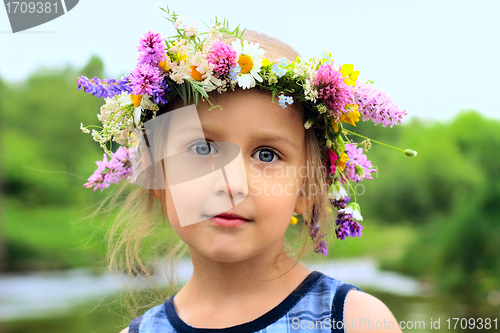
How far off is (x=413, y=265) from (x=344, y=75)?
36.8ft

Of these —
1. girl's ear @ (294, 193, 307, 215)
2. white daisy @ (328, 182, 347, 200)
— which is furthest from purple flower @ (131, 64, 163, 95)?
white daisy @ (328, 182, 347, 200)

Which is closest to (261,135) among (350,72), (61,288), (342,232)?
(350,72)

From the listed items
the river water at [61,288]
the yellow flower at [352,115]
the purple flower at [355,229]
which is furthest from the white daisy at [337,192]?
the river water at [61,288]

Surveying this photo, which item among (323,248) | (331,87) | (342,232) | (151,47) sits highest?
(151,47)

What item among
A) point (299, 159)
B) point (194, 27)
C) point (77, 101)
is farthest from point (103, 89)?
point (77, 101)

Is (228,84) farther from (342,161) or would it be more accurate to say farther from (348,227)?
(348,227)

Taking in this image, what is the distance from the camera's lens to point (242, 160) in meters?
1.18

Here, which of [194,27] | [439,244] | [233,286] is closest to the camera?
[194,27]

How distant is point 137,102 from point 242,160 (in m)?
0.41

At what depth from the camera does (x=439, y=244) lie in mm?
10961

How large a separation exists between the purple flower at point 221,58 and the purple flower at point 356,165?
65cm

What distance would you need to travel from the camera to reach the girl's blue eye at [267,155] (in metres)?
1.24

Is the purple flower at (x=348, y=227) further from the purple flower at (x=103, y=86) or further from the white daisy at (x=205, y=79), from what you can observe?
the purple flower at (x=103, y=86)

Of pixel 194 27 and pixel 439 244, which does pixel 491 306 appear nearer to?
pixel 439 244
